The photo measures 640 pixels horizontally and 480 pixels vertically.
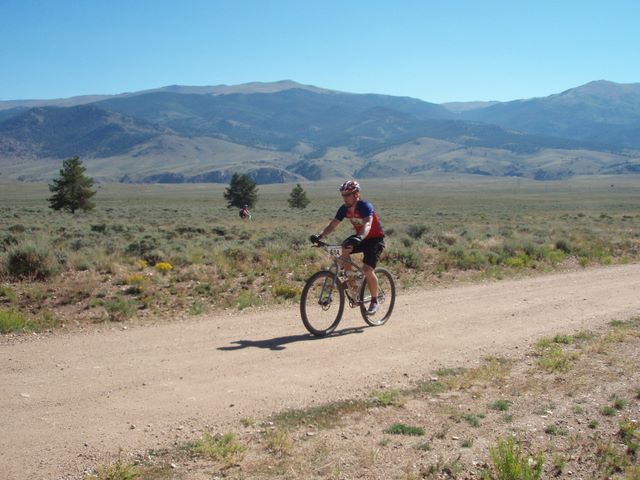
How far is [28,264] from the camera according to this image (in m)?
12.1

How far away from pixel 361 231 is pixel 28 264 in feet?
23.8

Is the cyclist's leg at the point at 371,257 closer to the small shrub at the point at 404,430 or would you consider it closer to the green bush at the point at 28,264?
the small shrub at the point at 404,430

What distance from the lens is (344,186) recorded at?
344 inches

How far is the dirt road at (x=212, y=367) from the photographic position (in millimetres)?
5324

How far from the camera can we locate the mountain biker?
862 cm

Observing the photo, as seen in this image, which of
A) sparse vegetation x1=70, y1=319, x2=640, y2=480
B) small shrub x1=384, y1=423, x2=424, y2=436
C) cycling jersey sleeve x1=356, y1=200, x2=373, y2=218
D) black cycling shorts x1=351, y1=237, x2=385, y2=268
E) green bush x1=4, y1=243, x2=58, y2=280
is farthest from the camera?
green bush x1=4, y1=243, x2=58, y2=280

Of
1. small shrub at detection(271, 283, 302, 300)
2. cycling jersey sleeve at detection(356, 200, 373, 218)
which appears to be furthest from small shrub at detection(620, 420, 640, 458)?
small shrub at detection(271, 283, 302, 300)

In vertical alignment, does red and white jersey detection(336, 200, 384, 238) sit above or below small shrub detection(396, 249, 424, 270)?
above

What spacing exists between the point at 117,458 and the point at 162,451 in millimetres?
355

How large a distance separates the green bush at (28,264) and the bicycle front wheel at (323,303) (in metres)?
6.23

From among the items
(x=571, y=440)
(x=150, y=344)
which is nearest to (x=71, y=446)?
(x=150, y=344)

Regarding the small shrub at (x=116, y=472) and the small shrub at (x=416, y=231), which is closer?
the small shrub at (x=116, y=472)

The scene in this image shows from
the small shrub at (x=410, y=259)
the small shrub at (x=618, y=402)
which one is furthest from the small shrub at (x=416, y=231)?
the small shrub at (x=618, y=402)

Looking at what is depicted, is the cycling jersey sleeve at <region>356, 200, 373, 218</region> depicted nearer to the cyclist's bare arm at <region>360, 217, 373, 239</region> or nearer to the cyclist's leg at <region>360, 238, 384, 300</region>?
the cyclist's bare arm at <region>360, 217, 373, 239</region>
